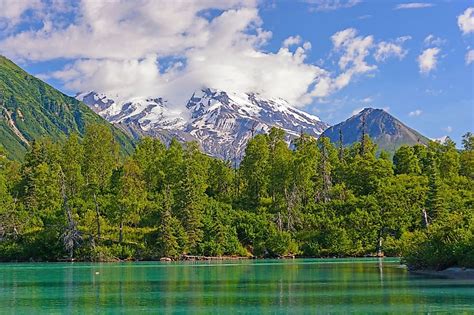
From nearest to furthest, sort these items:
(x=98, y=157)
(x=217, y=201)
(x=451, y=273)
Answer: (x=451, y=273)
(x=217, y=201)
(x=98, y=157)

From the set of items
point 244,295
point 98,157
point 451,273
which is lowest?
point 244,295

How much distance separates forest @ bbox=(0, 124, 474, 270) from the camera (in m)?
103

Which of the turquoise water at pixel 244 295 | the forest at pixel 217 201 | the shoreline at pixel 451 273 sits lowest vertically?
the turquoise water at pixel 244 295

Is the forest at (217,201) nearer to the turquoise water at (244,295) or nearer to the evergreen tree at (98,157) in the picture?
the evergreen tree at (98,157)

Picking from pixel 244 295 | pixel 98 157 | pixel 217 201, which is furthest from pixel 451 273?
pixel 98 157

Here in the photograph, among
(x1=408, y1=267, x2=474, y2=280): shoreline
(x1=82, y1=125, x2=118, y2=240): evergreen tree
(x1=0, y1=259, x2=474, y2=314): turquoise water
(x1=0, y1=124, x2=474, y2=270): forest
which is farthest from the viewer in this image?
(x1=82, y1=125, x2=118, y2=240): evergreen tree

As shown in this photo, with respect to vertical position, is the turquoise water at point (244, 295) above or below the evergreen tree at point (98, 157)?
below

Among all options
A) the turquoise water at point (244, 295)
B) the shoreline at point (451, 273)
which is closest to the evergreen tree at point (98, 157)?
the turquoise water at point (244, 295)

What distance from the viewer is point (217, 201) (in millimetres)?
117250

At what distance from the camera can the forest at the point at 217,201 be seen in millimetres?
102688

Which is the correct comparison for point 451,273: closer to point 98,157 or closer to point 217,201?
point 217,201

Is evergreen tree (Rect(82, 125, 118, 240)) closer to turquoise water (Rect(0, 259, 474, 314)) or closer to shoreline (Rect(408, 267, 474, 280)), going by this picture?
turquoise water (Rect(0, 259, 474, 314))

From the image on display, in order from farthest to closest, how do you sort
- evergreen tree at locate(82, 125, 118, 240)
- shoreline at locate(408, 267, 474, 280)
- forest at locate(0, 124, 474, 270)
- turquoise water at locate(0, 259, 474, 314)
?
evergreen tree at locate(82, 125, 118, 240) → forest at locate(0, 124, 474, 270) → shoreline at locate(408, 267, 474, 280) → turquoise water at locate(0, 259, 474, 314)

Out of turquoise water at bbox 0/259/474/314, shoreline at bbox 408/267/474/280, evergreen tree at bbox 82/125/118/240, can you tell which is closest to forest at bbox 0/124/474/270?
evergreen tree at bbox 82/125/118/240
